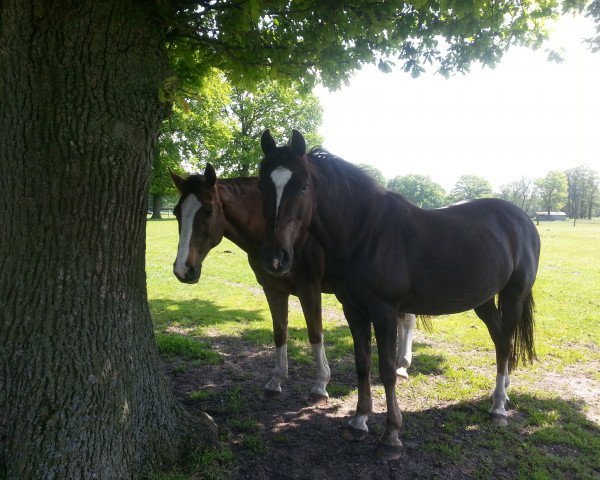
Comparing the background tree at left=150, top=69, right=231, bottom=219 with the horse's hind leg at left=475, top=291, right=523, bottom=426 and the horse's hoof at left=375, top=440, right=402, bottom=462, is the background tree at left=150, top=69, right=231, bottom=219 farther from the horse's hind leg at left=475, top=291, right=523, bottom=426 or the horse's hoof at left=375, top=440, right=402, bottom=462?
the horse's hoof at left=375, top=440, right=402, bottom=462

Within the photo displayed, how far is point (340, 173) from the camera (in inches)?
148

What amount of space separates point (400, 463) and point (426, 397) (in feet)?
4.64

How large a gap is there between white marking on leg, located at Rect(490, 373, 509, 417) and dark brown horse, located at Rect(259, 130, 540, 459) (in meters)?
0.01

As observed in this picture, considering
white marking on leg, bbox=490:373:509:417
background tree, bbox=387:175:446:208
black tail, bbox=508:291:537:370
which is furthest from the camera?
background tree, bbox=387:175:446:208

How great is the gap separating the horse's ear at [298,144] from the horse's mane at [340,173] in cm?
28

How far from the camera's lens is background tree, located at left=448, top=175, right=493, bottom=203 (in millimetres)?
96188

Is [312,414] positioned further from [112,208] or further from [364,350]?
[112,208]

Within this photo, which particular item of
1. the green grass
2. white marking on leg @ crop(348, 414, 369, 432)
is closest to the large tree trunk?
white marking on leg @ crop(348, 414, 369, 432)

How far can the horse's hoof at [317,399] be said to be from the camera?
4418mm

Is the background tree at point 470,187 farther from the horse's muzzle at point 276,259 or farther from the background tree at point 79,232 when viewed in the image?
the background tree at point 79,232

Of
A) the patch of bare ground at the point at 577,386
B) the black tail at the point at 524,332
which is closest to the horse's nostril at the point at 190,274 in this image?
the black tail at the point at 524,332

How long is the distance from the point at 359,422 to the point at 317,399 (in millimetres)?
770

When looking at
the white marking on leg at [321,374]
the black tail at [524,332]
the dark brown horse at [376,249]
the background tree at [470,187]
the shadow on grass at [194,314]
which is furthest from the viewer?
the background tree at [470,187]

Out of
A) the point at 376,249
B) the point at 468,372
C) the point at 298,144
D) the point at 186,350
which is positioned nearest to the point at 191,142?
the point at 186,350
